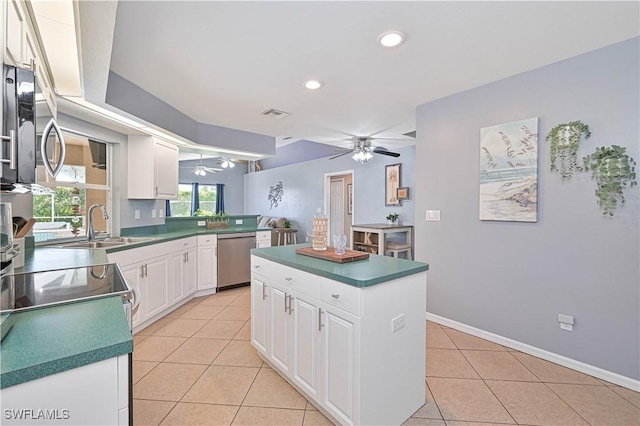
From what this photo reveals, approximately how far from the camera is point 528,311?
2.56 metres

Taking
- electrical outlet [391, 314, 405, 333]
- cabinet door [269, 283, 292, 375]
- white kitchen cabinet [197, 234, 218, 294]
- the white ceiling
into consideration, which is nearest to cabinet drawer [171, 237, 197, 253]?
white kitchen cabinet [197, 234, 218, 294]

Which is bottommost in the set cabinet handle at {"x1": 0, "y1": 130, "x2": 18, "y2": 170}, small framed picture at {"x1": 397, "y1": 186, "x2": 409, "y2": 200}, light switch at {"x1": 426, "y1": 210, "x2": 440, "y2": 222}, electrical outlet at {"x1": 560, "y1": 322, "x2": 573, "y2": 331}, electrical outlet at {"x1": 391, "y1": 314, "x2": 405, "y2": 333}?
electrical outlet at {"x1": 560, "y1": 322, "x2": 573, "y2": 331}

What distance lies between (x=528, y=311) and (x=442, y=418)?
136cm

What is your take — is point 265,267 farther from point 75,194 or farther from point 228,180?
point 228,180

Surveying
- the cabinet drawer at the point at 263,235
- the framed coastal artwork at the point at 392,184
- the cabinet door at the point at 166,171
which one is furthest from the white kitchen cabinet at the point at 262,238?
the framed coastal artwork at the point at 392,184

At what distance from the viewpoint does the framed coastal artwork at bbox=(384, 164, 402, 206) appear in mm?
5340

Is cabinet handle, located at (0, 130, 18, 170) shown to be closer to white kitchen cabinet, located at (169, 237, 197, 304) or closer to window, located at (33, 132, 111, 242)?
window, located at (33, 132, 111, 242)

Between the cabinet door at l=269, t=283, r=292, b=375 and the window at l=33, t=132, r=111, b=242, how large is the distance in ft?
7.73

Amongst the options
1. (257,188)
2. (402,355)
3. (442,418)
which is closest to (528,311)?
(442,418)

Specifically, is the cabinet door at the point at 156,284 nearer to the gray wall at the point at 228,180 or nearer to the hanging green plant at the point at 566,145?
the hanging green plant at the point at 566,145

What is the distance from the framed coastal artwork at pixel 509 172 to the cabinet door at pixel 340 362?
192 cm

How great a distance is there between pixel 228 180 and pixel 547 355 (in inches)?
381

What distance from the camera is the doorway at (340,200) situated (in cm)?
657

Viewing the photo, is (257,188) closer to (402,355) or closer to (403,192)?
(403,192)
